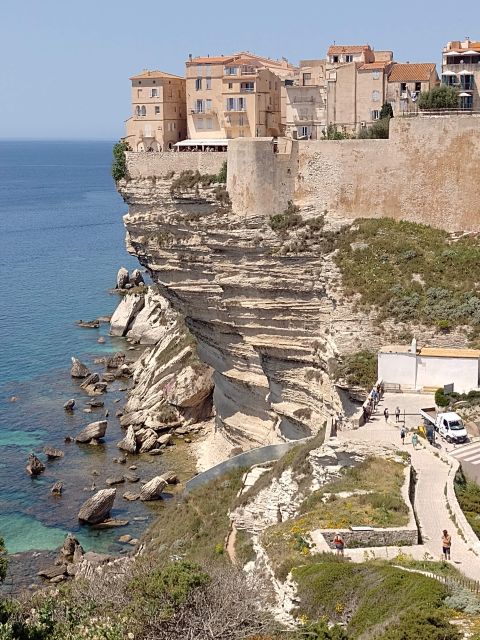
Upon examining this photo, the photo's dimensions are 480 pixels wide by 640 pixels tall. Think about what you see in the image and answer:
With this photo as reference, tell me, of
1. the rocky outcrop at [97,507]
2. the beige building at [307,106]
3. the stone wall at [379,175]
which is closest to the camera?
the stone wall at [379,175]

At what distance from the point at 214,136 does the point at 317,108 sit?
5.10 m

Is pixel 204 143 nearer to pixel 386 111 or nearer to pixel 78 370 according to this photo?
pixel 386 111

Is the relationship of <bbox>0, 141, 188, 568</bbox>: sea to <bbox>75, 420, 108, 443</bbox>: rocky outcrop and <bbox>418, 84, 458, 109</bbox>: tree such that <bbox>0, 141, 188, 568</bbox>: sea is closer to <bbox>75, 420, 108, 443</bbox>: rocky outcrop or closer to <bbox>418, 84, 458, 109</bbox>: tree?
<bbox>75, 420, 108, 443</bbox>: rocky outcrop

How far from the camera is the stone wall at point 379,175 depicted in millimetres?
35938

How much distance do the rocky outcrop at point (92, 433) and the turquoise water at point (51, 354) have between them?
50cm

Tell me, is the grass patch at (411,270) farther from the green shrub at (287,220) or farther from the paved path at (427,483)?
the paved path at (427,483)

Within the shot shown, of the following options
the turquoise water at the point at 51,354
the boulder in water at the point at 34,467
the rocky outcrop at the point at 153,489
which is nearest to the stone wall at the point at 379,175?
the rocky outcrop at the point at 153,489

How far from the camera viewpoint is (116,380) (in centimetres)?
5741

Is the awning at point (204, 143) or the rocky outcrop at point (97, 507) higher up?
the awning at point (204, 143)

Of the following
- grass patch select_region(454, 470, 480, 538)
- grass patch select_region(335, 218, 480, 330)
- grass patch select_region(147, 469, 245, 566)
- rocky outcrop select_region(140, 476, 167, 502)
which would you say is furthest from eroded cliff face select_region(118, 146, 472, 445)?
grass patch select_region(454, 470, 480, 538)

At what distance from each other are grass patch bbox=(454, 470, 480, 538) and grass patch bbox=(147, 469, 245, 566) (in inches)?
226

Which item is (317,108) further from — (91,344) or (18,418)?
(91,344)

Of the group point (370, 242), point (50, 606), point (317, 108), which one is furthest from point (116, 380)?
point (50, 606)

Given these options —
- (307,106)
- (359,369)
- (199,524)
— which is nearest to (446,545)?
(199,524)
